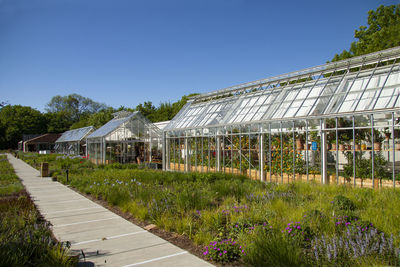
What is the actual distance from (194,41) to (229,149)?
284 inches

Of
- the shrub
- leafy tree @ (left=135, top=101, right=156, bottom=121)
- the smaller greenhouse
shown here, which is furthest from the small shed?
the shrub

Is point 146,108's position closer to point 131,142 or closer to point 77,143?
point 77,143

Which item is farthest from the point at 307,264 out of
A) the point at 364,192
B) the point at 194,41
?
the point at 194,41

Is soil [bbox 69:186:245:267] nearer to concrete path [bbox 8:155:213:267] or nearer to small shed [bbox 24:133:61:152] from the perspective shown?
concrete path [bbox 8:155:213:267]

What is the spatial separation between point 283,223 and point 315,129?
749cm

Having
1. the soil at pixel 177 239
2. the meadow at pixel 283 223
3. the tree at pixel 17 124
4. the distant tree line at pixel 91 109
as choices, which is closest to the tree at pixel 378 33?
the distant tree line at pixel 91 109

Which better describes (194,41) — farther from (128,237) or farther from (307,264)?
(307,264)

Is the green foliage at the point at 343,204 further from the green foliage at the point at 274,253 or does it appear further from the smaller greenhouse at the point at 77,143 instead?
the smaller greenhouse at the point at 77,143

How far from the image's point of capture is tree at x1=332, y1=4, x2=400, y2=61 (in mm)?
22198

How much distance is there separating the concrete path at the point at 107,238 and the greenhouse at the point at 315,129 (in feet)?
25.1

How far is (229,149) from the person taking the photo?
1602 centimetres

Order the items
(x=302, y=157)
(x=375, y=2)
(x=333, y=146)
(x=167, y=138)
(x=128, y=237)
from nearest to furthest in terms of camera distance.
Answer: (x=128, y=237)
(x=333, y=146)
(x=302, y=157)
(x=167, y=138)
(x=375, y=2)

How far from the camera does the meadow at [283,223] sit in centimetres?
401

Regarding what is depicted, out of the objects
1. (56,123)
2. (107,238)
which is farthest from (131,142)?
(56,123)
